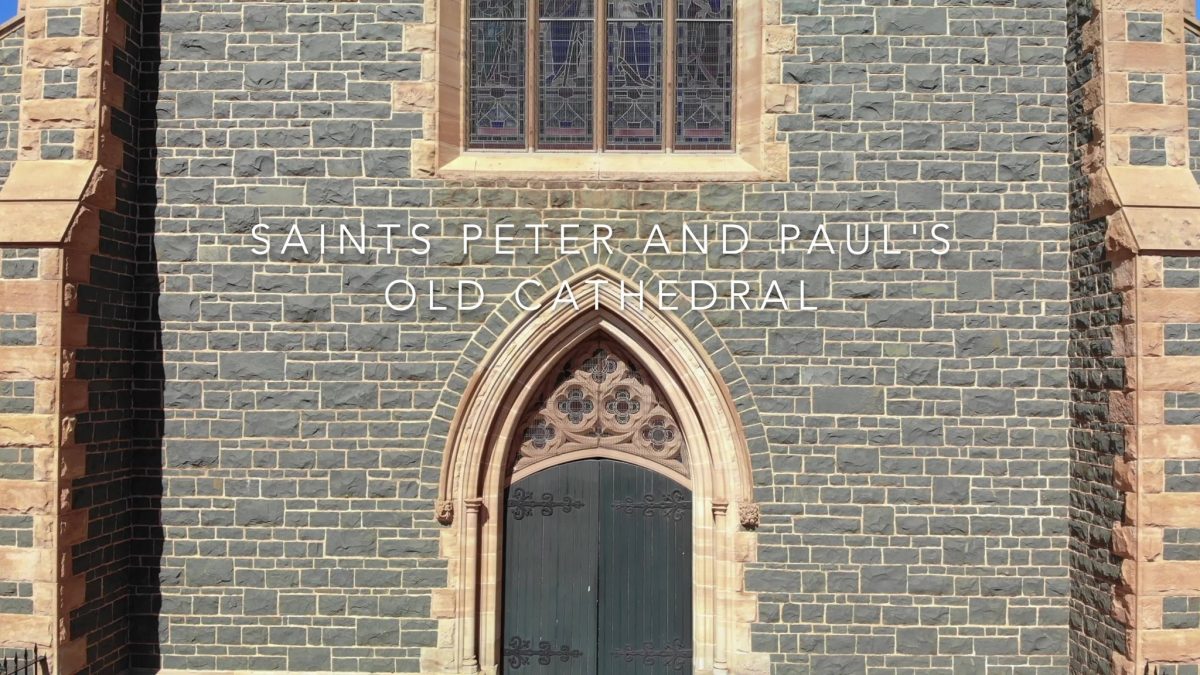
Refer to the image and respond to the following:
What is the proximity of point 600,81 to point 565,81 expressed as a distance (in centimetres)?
32

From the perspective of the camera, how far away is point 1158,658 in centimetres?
638

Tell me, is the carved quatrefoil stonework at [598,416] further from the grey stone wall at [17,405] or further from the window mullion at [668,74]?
the grey stone wall at [17,405]

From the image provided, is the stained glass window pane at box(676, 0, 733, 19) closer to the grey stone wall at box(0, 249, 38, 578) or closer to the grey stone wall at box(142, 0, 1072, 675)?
the grey stone wall at box(142, 0, 1072, 675)

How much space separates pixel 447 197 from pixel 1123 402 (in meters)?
5.50

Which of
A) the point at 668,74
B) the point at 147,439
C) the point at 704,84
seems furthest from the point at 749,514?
the point at 147,439

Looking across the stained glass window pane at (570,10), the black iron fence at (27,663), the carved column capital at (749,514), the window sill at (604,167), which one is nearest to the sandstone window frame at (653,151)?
the window sill at (604,167)

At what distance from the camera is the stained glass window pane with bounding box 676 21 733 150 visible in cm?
779

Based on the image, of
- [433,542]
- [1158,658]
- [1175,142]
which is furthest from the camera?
[433,542]

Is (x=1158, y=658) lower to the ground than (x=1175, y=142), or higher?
lower

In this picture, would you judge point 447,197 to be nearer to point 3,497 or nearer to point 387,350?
point 387,350

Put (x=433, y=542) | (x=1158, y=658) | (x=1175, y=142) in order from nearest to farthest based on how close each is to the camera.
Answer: (x=1158, y=658)
(x=1175, y=142)
(x=433, y=542)

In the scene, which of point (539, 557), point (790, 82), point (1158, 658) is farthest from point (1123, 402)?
point (539, 557)

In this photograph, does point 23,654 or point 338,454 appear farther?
point 338,454

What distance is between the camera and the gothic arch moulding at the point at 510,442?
7.29 meters
